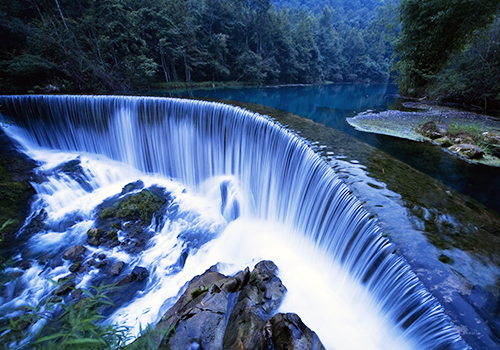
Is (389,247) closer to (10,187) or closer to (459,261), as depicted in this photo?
(459,261)

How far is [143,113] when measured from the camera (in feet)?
29.6

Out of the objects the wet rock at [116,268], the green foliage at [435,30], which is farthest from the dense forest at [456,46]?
the wet rock at [116,268]

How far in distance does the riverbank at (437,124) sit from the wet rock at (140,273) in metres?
9.74

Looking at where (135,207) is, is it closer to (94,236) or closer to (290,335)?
(94,236)

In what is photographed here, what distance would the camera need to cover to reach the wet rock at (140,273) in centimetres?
491

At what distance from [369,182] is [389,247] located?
5.23 ft

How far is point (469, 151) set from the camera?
279 inches

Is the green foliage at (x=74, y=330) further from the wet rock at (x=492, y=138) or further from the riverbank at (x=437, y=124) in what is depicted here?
the wet rock at (x=492, y=138)

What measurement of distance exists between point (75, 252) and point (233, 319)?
4637mm

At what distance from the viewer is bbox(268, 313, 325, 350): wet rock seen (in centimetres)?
256

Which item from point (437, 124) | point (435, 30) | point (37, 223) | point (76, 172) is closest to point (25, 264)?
point (37, 223)

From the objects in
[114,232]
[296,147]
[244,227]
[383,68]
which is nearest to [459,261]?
[296,147]

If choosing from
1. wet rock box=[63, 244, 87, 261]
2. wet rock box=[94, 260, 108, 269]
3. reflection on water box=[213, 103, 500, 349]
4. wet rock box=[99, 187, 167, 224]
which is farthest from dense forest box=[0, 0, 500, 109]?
reflection on water box=[213, 103, 500, 349]

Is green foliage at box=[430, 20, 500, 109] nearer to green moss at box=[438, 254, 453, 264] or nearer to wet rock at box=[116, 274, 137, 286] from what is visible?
green moss at box=[438, 254, 453, 264]
